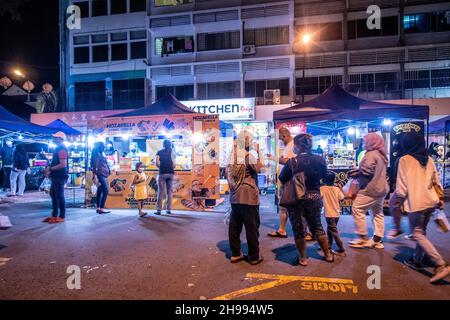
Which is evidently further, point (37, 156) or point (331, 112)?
point (37, 156)

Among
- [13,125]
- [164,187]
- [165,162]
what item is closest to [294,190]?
[165,162]

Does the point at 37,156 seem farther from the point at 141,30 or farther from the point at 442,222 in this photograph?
the point at 442,222

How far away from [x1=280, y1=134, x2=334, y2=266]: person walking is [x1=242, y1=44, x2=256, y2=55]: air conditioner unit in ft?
56.2

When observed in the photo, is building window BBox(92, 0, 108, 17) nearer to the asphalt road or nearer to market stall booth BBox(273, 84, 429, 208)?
market stall booth BBox(273, 84, 429, 208)

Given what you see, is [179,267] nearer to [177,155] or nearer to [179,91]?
[177,155]

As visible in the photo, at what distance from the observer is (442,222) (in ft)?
14.1

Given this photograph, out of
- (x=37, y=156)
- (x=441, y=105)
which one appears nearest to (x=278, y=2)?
(x=441, y=105)

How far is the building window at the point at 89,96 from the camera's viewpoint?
878 inches

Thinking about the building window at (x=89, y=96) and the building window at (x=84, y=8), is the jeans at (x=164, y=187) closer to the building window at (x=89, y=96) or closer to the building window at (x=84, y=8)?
the building window at (x=89, y=96)

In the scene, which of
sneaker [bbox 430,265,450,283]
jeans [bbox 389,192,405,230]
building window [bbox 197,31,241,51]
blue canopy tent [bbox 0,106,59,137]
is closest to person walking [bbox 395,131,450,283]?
sneaker [bbox 430,265,450,283]

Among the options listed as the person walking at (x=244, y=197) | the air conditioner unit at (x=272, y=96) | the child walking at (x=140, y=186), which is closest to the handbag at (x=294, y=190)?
the person walking at (x=244, y=197)

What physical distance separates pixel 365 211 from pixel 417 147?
152cm
